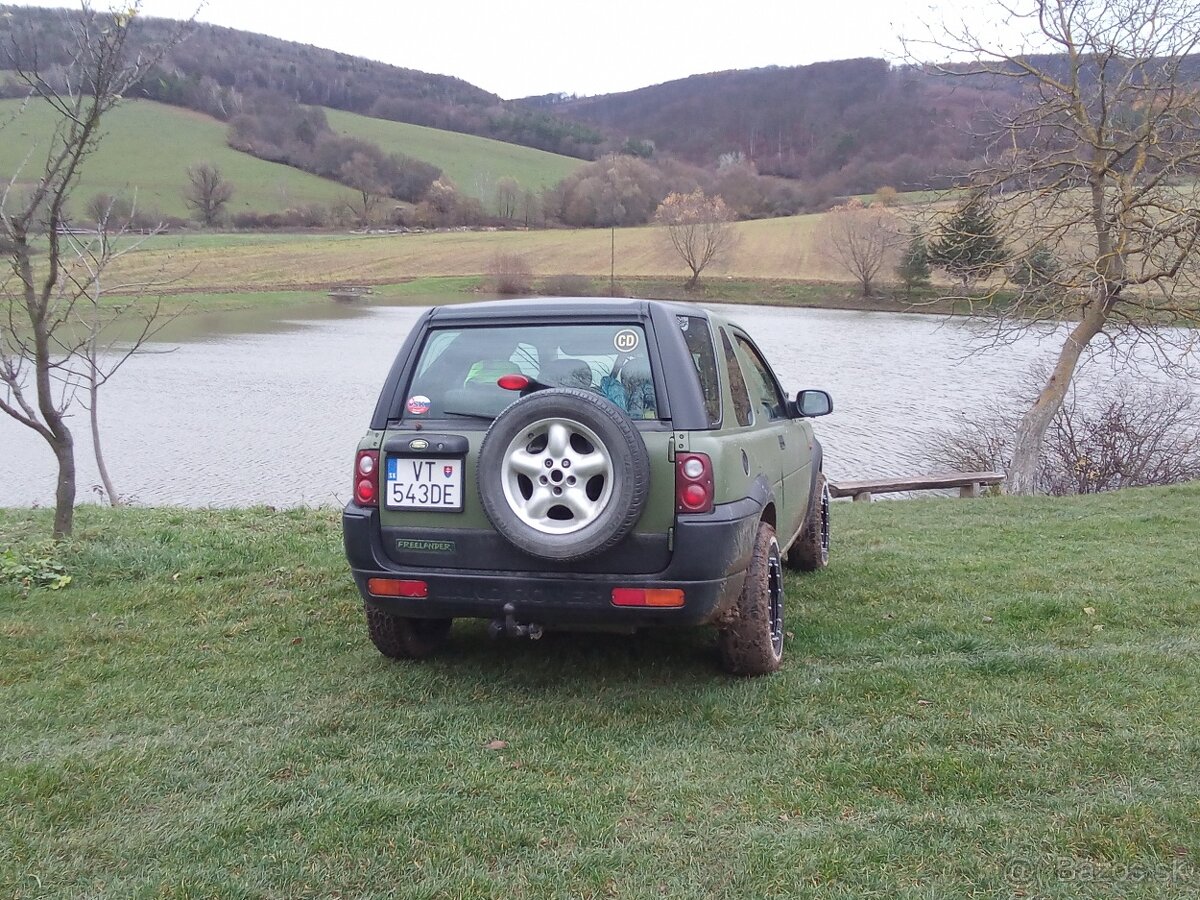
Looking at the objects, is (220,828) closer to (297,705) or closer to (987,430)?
(297,705)

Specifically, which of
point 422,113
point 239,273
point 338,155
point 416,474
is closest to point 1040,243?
point 416,474

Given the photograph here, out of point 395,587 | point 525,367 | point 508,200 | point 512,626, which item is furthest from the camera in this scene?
point 508,200

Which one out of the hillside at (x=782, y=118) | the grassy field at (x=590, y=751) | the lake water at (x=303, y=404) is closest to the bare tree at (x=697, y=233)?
the hillside at (x=782, y=118)

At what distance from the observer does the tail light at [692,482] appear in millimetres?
3770

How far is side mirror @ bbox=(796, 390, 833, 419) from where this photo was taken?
18.9 feet

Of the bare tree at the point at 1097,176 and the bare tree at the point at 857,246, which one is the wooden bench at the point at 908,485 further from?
the bare tree at the point at 857,246

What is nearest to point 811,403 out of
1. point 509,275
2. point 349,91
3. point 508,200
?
point 509,275

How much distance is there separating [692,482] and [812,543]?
3021 mm

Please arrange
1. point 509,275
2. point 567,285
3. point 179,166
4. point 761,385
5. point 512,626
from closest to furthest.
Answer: point 512,626 → point 761,385 → point 567,285 → point 509,275 → point 179,166

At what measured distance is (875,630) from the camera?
5.15 metres

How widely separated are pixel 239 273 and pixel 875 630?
55.0m

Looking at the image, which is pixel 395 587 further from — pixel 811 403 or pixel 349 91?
pixel 349 91

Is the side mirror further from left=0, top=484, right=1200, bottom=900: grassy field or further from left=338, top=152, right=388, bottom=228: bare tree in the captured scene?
left=338, top=152, right=388, bottom=228: bare tree

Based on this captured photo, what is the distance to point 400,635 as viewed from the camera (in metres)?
4.43
